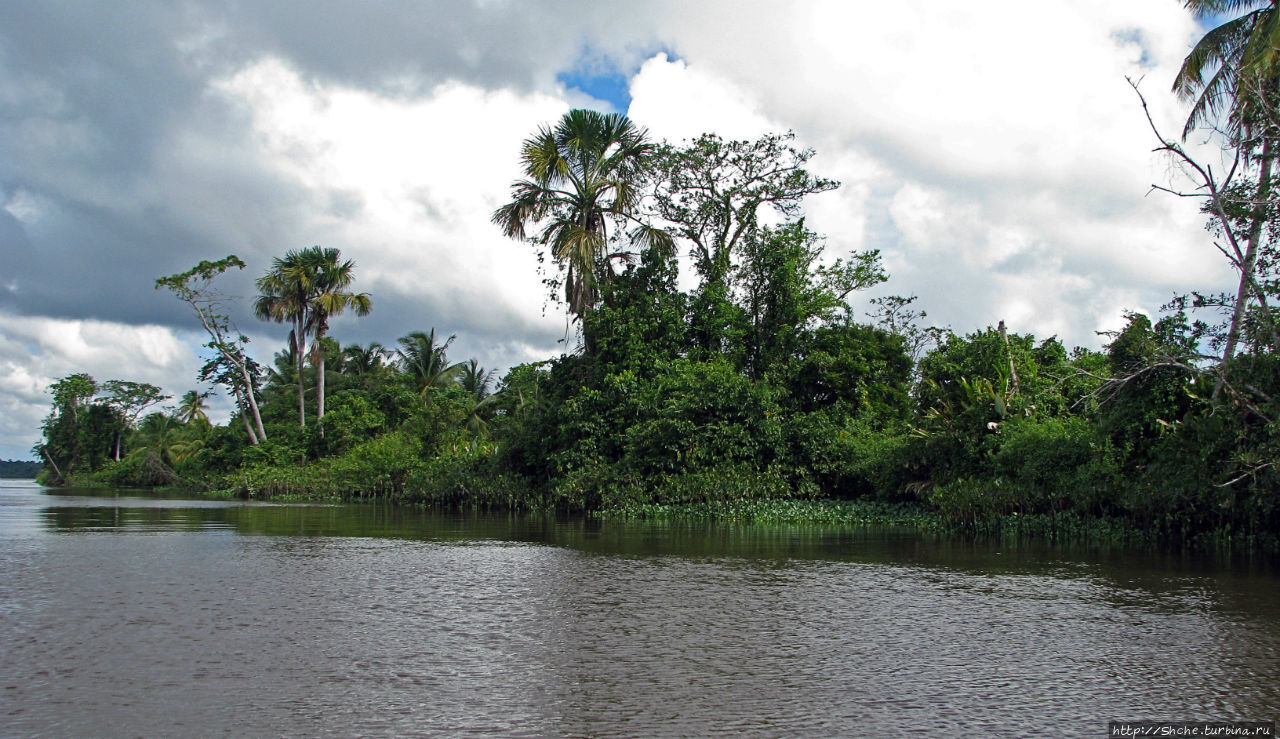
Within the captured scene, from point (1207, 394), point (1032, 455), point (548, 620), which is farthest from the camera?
point (1032, 455)

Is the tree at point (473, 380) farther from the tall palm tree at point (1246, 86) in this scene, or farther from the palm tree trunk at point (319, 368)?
the tall palm tree at point (1246, 86)

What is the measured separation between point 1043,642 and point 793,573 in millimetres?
4141

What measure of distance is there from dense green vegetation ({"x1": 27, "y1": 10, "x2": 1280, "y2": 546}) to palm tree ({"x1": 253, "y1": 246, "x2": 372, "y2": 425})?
6.20 m

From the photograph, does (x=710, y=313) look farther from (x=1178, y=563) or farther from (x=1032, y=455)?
(x=1178, y=563)

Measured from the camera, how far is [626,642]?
715cm

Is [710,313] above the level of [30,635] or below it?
above

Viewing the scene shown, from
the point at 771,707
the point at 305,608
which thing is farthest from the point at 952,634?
the point at 305,608

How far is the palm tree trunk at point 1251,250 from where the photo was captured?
1480 cm

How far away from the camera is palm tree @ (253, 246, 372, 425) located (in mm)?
42031

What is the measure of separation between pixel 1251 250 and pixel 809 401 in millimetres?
12759

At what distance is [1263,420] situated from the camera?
1390 centimetres

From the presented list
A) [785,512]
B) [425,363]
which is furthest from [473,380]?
[785,512]

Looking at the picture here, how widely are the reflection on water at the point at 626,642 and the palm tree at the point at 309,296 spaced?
98.3ft

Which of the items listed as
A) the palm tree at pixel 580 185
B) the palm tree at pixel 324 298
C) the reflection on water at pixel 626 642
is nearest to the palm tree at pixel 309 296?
the palm tree at pixel 324 298
